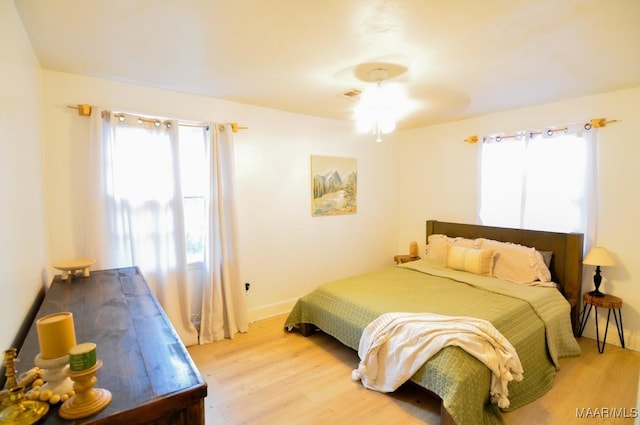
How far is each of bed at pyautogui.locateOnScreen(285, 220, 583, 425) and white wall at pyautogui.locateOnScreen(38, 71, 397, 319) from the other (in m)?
0.74

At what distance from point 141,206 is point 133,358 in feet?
6.23

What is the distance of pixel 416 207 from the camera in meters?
4.62

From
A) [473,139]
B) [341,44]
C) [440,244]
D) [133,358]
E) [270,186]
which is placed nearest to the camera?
[133,358]

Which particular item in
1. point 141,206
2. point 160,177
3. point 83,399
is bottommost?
point 83,399

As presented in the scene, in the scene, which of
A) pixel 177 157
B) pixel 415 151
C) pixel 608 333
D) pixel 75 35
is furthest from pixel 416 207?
pixel 75 35

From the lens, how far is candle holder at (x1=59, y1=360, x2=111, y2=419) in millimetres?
823

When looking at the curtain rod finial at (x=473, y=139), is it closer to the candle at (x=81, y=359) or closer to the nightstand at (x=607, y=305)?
the nightstand at (x=607, y=305)

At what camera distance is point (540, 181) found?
330 cm

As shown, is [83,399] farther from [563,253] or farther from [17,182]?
[563,253]

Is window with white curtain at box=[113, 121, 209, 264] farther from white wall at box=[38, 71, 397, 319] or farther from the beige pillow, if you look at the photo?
the beige pillow

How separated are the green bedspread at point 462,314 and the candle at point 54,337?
1.83 meters

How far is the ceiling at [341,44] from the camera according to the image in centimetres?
156

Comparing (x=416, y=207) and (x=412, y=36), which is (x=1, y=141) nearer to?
(x=412, y=36)
